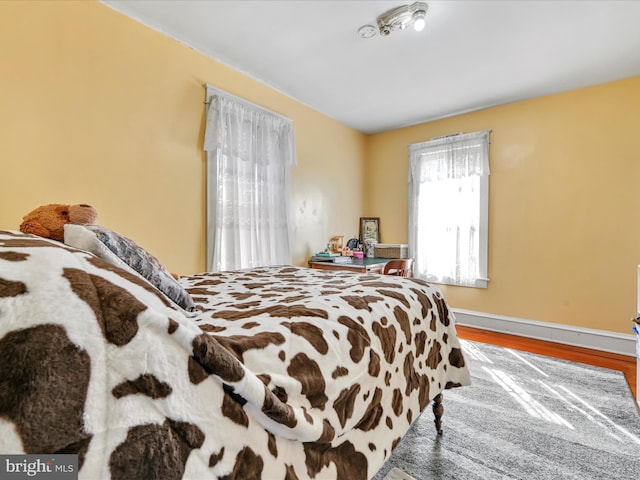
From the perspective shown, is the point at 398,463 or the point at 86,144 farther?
the point at 86,144

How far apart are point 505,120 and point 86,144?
4.07 m

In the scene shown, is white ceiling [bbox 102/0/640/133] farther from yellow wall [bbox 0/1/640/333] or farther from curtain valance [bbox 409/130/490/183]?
curtain valance [bbox 409/130/490/183]

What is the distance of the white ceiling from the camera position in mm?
2043

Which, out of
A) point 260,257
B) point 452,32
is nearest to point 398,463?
point 260,257

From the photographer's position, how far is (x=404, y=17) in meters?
2.07

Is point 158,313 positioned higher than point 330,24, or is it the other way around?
point 330,24

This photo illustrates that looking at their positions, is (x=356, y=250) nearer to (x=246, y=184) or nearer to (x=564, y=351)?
(x=246, y=184)

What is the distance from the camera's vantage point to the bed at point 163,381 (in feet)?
1.33

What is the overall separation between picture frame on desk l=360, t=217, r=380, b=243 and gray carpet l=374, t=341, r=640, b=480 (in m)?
2.38

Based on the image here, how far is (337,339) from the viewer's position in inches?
36.9

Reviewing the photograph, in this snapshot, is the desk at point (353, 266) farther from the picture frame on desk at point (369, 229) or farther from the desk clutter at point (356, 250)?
the picture frame on desk at point (369, 229)

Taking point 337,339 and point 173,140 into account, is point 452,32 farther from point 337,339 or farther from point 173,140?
point 337,339

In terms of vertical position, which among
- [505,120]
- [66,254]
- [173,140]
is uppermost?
[505,120]

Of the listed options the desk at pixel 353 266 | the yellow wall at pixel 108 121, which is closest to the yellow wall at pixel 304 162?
the yellow wall at pixel 108 121
